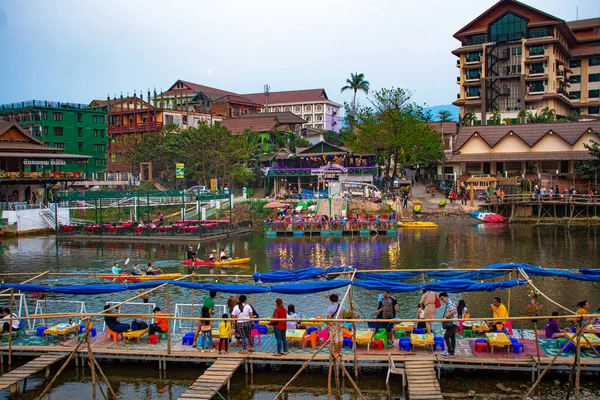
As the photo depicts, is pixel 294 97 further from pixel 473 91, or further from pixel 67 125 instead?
pixel 67 125

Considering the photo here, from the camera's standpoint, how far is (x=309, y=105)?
443 ft

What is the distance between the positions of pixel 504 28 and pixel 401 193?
1692 inches

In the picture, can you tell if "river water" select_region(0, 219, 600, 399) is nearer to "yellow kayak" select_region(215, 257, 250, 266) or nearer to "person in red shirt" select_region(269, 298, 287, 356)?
"yellow kayak" select_region(215, 257, 250, 266)

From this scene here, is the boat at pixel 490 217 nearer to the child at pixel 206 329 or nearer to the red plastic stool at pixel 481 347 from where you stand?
the red plastic stool at pixel 481 347

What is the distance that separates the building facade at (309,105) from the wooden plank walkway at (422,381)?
380ft

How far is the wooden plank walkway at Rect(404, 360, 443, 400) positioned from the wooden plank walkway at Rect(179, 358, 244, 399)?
223 inches

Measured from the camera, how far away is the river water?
19.8 meters

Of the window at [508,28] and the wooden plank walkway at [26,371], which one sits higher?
the window at [508,28]

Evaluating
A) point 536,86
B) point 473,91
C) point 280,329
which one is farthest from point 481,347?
point 473,91

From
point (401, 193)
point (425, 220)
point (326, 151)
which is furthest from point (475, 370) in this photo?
point (326, 151)

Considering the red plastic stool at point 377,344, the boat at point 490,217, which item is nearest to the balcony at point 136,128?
the boat at point 490,217

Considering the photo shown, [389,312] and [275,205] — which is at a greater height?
[275,205]

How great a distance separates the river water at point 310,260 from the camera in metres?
A: 19.8

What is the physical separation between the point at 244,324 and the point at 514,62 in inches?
3422
